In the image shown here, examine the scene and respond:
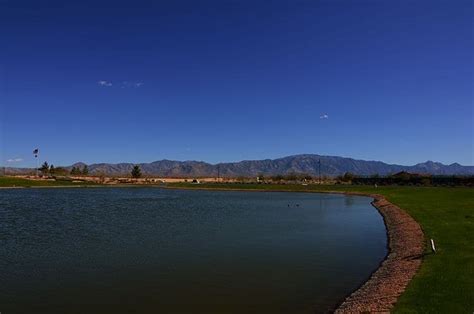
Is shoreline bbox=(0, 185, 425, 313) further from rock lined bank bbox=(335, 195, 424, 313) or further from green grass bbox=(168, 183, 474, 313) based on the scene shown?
green grass bbox=(168, 183, 474, 313)

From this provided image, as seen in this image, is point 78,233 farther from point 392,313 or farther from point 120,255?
point 392,313

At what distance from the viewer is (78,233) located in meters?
32.9

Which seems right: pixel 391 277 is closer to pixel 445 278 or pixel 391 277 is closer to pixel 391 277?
pixel 391 277

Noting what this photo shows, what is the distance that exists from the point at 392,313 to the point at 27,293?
1297 centimetres

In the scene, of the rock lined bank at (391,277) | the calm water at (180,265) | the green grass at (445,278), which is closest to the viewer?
the green grass at (445,278)

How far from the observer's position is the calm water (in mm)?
16297

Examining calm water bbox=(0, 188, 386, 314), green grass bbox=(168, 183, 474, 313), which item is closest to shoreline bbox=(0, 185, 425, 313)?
green grass bbox=(168, 183, 474, 313)

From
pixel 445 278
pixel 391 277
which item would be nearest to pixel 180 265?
pixel 391 277

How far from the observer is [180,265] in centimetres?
2245

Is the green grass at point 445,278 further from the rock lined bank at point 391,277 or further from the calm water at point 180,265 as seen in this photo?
the calm water at point 180,265

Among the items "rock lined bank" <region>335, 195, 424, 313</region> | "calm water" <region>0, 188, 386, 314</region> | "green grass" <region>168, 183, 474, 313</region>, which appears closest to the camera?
"green grass" <region>168, 183, 474, 313</region>

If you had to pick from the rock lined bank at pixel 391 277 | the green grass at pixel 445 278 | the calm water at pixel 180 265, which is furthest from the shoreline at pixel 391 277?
the calm water at pixel 180 265

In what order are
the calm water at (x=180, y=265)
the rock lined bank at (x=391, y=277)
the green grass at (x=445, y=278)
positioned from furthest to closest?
the calm water at (x=180, y=265), the rock lined bank at (x=391, y=277), the green grass at (x=445, y=278)

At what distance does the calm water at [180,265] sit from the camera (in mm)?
16297
